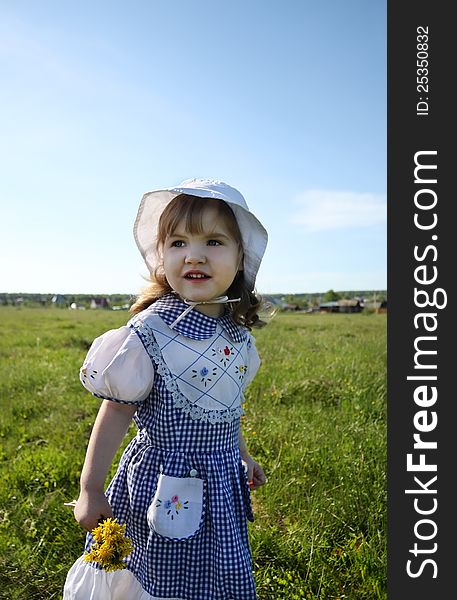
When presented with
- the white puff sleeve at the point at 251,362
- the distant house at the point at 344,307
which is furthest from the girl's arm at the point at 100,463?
the distant house at the point at 344,307

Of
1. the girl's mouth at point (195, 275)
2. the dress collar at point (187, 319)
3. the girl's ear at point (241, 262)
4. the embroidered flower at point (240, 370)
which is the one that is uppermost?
the girl's ear at point (241, 262)

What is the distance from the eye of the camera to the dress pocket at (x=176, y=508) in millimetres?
2041

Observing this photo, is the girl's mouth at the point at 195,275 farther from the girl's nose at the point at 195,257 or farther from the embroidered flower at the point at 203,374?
the embroidered flower at the point at 203,374

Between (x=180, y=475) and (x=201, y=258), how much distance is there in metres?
0.81

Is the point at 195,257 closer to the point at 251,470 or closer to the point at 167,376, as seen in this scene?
the point at 167,376

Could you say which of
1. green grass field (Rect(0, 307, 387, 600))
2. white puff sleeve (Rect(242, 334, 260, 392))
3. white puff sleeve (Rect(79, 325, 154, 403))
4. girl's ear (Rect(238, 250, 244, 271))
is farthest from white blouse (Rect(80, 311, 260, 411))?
green grass field (Rect(0, 307, 387, 600))

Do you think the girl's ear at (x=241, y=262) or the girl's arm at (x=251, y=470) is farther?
the girl's arm at (x=251, y=470)

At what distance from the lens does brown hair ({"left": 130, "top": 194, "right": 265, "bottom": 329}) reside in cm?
220

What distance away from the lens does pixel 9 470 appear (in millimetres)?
4000

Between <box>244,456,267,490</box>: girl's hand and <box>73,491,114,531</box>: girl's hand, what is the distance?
748 mm

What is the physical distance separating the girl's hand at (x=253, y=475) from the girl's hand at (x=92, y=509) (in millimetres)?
748


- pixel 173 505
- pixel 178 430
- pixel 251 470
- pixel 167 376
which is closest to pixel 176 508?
pixel 173 505

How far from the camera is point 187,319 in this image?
2.22 m

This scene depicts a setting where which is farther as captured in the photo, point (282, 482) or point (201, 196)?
point (282, 482)
